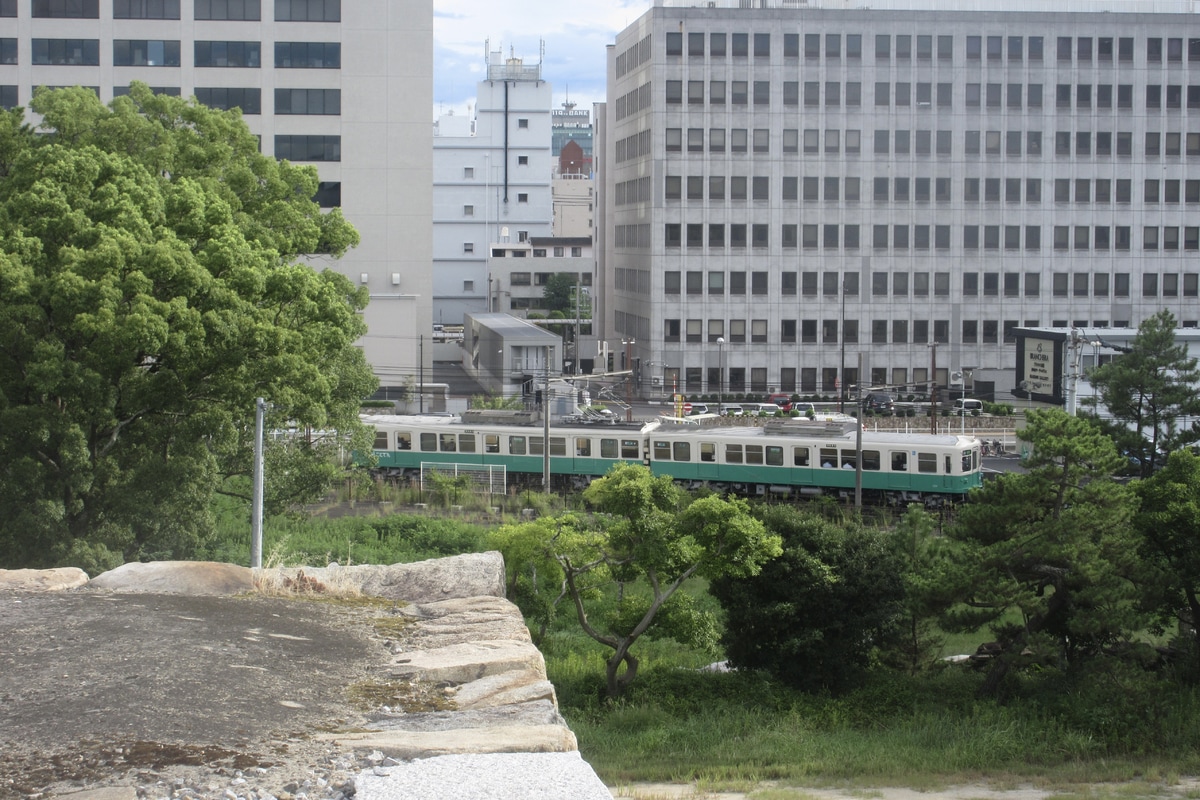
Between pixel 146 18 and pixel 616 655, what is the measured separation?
4041 centimetres

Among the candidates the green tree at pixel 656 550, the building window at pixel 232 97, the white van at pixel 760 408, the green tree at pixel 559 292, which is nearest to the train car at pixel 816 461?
the green tree at pixel 656 550

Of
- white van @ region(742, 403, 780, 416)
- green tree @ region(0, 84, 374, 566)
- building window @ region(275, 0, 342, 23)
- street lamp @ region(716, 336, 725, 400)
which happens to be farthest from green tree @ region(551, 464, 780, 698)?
street lamp @ region(716, 336, 725, 400)

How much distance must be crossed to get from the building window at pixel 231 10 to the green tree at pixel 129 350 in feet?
97.1

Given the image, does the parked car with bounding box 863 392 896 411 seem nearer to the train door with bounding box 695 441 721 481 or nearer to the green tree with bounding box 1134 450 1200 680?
the train door with bounding box 695 441 721 481

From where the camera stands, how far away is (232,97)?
1971 inches

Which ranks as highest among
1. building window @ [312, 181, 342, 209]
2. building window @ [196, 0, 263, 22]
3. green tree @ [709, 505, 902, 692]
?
building window @ [196, 0, 263, 22]

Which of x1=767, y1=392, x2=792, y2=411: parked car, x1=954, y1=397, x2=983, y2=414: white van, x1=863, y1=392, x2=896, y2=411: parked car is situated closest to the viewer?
x1=954, y1=397, x2=983, y2=414: white van

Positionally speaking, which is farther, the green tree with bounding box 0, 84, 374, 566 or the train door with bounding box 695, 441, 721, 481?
the train door with bounding box 695, 441, 721, 481

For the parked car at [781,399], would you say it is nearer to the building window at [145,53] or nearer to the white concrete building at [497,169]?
the building window at [145,53]

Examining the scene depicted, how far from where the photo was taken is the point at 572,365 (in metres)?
73.4

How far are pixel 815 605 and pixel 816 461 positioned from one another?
15.4 metres

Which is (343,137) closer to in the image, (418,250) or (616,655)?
(418,250)

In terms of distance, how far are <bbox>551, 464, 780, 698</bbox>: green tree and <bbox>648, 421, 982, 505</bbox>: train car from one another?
1487 cm

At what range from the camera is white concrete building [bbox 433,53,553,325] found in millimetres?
101688
